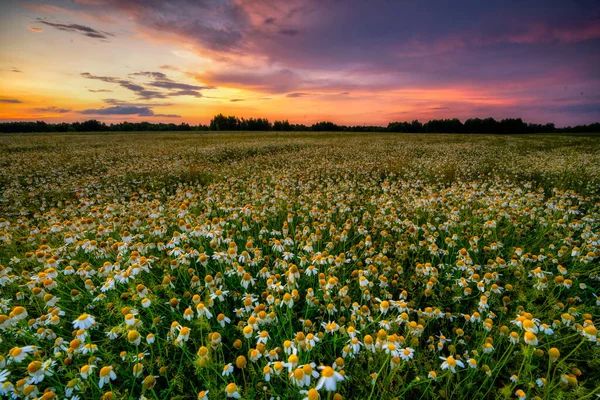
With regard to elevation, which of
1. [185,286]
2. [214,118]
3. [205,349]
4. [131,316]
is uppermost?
[214,118]

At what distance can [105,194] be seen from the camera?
7.86m

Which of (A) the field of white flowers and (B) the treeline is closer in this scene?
(A) the field of white flowers

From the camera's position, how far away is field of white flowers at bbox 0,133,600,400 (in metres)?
2.32

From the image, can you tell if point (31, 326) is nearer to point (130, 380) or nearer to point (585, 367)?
point (130, 380)

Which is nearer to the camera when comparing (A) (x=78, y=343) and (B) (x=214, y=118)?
(A) (x=78, y=343)

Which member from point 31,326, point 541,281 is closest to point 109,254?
point 31,326

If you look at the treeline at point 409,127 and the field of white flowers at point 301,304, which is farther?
the treeline at point 409,127

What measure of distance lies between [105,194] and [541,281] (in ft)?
32.5

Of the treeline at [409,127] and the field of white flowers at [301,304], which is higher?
the treeline at [409,127]

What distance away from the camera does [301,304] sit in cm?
369

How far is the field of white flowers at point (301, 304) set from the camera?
7.63 ft

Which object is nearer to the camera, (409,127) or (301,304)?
(301,304)

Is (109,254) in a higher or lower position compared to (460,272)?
higher

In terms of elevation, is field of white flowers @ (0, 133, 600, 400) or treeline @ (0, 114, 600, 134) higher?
treeline @ (0, 114, 600, 134)
